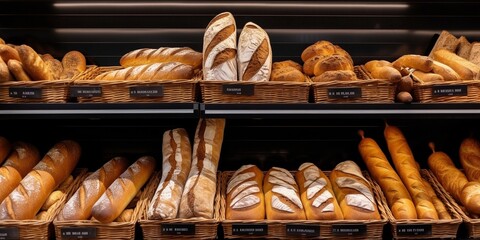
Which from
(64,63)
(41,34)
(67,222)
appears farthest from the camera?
(41,34)

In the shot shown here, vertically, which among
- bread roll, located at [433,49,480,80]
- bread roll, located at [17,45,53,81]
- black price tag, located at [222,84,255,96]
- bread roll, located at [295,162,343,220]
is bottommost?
bread roll, located at [295,162,343,220]

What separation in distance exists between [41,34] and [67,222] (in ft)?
3.63

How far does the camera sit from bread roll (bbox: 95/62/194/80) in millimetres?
2281

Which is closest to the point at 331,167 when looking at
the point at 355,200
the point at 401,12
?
the point at 355,200

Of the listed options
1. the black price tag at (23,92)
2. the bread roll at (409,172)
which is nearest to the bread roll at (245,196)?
the bread roll at (409,172)

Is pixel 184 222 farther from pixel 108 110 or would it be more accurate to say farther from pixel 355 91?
pixel 355 91

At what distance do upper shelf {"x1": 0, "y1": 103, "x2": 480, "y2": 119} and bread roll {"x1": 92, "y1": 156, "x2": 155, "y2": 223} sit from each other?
0.32 metres

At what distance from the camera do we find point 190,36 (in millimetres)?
2787

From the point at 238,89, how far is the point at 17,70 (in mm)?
932

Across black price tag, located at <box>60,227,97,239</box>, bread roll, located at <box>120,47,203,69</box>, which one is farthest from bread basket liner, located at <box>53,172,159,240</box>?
bread roll, located at <box>120,47,203,69</box>

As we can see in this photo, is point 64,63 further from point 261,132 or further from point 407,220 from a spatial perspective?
point 407,220

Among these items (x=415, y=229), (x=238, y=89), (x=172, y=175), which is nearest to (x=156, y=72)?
(x=238, y=89)

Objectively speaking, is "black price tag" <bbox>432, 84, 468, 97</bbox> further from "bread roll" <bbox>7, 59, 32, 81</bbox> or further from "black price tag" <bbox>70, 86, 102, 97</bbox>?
"bread roll" <bbox>7, 59, 32, 81</bbox>

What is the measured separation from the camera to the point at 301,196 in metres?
2.40
